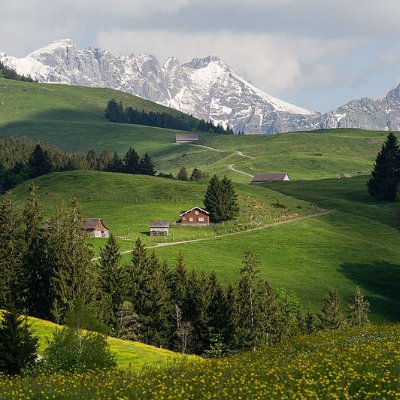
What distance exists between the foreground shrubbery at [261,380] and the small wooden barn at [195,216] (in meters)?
122

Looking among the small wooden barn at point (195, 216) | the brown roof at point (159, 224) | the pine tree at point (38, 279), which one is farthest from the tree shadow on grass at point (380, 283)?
the pine tree at point (38, 279)

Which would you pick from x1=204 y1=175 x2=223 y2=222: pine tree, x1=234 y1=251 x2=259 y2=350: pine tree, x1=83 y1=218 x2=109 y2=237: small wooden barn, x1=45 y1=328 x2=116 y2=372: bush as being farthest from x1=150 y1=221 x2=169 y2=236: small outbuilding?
x1=45 y1=328 x2=116 y2=372: bush

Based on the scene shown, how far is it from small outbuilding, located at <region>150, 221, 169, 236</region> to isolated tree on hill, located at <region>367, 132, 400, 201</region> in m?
76.3

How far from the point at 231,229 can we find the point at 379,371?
12244cm

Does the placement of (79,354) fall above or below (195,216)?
above

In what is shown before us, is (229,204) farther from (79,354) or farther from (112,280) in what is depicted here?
(79,354)

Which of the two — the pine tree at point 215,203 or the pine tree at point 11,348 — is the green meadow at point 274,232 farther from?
the pine tree at point 11,348

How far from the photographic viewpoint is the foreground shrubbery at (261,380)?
2155 cm

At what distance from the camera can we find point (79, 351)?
34719 mm

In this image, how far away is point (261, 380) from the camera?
23.0 metres

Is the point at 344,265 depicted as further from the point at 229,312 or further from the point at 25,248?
the point at 25,248

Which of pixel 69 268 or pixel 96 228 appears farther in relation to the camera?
pixel 96 228

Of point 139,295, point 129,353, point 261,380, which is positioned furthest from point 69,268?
point 261,380

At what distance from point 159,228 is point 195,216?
1597 cm
